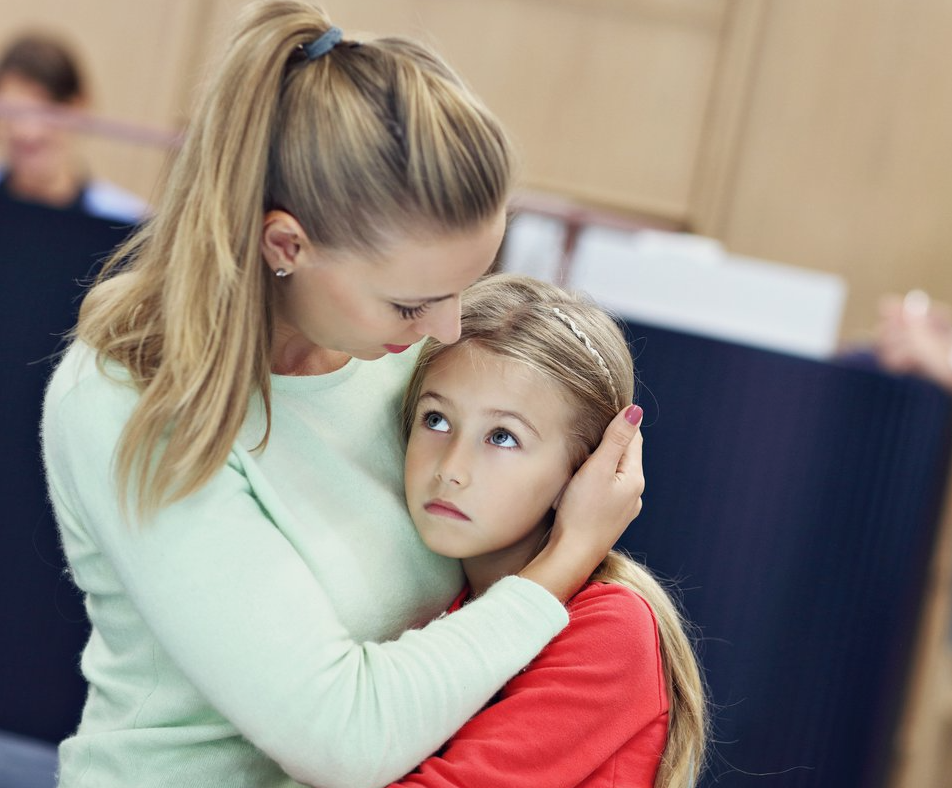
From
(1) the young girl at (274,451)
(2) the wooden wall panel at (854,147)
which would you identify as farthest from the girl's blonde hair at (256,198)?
(2) the wooden wall panel at (854,147)

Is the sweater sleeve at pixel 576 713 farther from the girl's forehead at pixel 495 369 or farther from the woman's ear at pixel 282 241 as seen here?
the woman's ear at pixel 282 241

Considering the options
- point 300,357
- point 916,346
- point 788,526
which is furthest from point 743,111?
point 300,357

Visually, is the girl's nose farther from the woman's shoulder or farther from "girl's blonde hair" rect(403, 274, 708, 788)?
the woman's shoulder

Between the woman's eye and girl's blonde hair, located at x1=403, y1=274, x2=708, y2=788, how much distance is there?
0.04 metres

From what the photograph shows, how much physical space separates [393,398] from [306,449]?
0.16 meters

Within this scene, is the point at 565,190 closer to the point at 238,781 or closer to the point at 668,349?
the point at 668,349

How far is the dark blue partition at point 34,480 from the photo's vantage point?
1.94 meters

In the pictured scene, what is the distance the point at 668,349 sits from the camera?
1.87m

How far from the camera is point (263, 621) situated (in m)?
0.90

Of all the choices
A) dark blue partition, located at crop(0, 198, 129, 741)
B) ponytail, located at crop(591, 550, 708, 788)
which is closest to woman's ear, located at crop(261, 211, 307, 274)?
ponytail, located at crop(591, 550, 708, 788)

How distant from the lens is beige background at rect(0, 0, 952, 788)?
3.20 metres

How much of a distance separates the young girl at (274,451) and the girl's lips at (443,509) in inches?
2.2

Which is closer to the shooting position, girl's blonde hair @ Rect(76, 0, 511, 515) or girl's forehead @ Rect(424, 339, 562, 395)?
girl's blonde hair @ Rect(76, 0, 511, 515)

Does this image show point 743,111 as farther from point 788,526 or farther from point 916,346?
point 788,526
